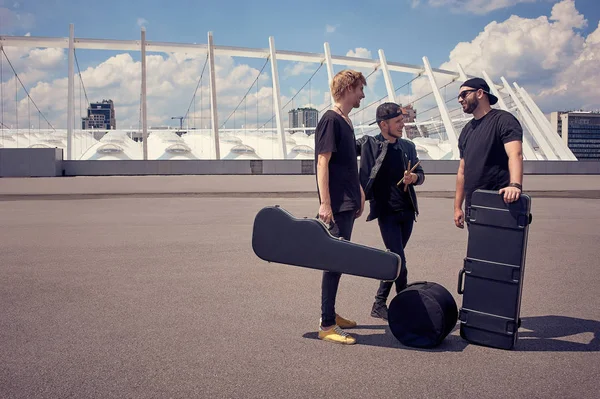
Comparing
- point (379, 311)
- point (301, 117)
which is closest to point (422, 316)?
point (379, 311)

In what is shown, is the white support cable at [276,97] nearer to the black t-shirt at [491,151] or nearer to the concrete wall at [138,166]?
the concrete wall at [138,166]

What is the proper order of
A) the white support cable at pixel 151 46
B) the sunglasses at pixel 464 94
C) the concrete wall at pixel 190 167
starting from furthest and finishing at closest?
1. the white support cable at pixel 151 46
2. the concrete wall at pixel 190 167
3. the sunglasses at pixel 464 94

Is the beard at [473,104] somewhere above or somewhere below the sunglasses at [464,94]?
below

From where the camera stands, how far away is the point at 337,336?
4.16m

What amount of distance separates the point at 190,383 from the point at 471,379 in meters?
1.60

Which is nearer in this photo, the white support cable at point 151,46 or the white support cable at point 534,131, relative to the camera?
the white support cable at point 151,46

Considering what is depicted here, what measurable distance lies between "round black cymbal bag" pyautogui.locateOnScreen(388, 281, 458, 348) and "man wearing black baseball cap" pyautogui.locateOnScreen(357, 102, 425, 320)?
50cm

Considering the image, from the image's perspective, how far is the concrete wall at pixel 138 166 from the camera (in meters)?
30.0

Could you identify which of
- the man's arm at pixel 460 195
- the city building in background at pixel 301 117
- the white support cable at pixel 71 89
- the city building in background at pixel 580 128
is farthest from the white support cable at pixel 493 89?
the city building in background at pixel 580 128

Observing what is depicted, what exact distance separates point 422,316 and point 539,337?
0.92 meters

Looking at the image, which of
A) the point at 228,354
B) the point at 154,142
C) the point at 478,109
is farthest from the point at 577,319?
the point at 154,142

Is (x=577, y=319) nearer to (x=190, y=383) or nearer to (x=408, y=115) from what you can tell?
(x=408, y=115)

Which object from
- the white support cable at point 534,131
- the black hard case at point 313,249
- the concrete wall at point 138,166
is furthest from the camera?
the white support cable at point 534,131

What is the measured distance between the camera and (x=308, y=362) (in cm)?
374
